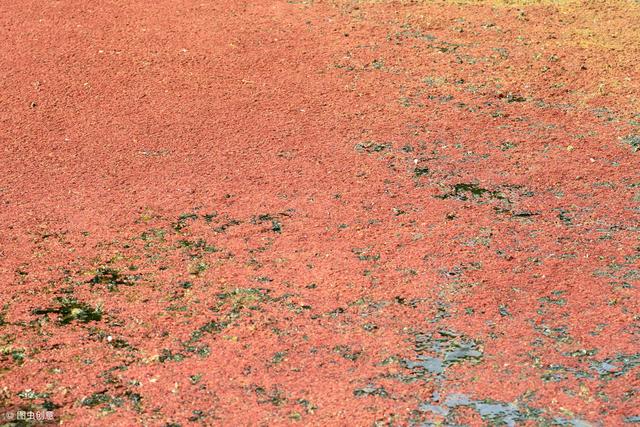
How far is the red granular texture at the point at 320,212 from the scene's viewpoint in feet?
15.9

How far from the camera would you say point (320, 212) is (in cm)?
657

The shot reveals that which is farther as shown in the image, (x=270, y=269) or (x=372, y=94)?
(x=372, y=94)

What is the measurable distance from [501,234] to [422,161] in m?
1.19

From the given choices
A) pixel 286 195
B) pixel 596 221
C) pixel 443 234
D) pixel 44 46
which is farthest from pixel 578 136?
pixel 44 46

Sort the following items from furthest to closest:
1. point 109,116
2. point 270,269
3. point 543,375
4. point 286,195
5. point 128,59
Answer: point 128,59
point 109,116
point 286,195
point 270,269
point 543,375

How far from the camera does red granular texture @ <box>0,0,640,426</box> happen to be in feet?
15.9

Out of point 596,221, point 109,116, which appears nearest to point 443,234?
point 596,221

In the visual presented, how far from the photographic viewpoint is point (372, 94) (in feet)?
27.2

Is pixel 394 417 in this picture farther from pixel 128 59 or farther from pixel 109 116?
pixel 128 59

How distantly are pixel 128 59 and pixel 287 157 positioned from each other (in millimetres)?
2214

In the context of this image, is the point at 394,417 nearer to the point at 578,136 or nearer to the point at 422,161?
the point at 422,161

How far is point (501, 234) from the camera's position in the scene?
6316 mm

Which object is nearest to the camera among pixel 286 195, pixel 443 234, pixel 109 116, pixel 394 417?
pixel 394 417

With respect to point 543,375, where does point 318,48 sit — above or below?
above
